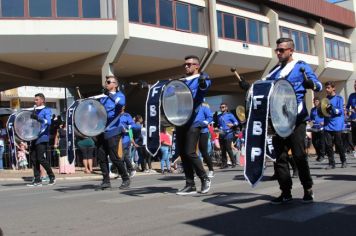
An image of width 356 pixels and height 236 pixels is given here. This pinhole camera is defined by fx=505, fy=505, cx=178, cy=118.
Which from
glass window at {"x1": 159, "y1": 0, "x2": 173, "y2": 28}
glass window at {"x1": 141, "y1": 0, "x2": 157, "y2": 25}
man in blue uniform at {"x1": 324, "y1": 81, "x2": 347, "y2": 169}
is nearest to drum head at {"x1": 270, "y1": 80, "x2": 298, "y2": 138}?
man in blue uniform at {"x1": 324, "y1": 81, "x2": 347, "y2": 169}

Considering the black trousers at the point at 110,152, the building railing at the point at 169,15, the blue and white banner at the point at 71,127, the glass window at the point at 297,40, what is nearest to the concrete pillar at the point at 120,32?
the building railing at the point at 169,15

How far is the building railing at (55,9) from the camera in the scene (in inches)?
854

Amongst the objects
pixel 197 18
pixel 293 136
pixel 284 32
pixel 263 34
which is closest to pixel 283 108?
pixel 293 136

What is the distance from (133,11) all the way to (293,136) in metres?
18.4

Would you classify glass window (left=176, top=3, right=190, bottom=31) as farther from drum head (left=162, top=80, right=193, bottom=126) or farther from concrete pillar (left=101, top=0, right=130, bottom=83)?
drum head (left=162, top=80, right=193, bottom=126)

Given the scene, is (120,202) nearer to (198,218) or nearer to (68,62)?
(198,218)

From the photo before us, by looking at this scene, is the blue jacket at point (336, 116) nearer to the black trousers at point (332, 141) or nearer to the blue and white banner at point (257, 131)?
the black trousers at point (332, 141)

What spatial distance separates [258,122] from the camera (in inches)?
244

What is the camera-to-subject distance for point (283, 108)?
255 inches

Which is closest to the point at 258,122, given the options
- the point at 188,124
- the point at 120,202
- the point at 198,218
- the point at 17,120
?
the point at 198,218

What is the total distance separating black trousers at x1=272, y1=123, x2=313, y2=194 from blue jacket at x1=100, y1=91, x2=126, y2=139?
335cm

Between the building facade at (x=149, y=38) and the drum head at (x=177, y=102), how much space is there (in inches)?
599

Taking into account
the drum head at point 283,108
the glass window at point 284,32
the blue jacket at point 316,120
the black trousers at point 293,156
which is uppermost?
the glass window at point 284,32

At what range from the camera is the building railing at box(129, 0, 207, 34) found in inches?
949
